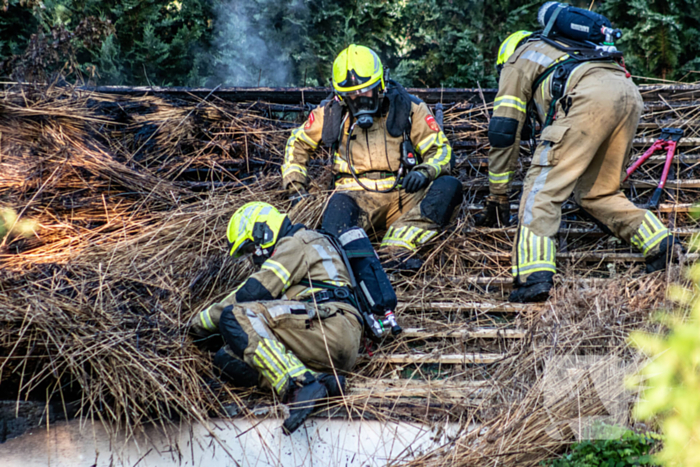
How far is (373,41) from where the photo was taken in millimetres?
9859

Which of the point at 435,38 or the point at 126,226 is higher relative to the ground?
the point at 435,38

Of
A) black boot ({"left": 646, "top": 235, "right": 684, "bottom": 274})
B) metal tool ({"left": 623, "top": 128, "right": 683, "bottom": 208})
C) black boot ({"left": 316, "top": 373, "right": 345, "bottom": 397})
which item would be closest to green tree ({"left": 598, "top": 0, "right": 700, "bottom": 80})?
metal tool ({"left": 623, "top": 128, "right": 683, "bottom": 208})

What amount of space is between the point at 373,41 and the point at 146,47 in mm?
3325

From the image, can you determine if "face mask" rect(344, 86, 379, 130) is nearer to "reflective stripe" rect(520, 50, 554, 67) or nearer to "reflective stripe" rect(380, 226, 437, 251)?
"reflective stripe" rect(380, 226, 437, 251)

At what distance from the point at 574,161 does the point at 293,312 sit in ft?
7.62

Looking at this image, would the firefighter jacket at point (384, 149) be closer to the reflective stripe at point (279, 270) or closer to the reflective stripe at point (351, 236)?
the reflective stripe at point (351, 236)

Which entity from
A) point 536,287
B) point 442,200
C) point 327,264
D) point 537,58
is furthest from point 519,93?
point 327,264

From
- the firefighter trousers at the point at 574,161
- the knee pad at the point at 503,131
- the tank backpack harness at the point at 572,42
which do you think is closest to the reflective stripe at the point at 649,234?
the firefighter trousers at the point at 574,161

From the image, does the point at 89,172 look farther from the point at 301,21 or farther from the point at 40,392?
the point at 301,21

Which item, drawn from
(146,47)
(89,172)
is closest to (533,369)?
Result: (89,172)

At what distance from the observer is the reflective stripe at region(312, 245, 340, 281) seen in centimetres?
452

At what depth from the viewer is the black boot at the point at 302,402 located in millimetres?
3793

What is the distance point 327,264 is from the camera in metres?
4.55

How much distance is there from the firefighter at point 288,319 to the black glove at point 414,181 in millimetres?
1291
